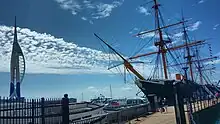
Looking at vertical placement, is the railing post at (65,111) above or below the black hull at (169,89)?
below

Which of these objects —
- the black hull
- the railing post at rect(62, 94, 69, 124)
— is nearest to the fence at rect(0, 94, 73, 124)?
the railing post at rect(62, 94, 69, 124)

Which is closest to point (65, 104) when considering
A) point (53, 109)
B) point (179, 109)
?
point (53, 109)

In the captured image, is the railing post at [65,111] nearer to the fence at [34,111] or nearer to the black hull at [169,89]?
the fence at [34,111]

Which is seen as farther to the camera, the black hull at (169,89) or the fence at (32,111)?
the black hull at (169,89)

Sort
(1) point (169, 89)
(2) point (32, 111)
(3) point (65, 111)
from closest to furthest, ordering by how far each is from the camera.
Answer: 1. (2) point (32, 111)
2. (3) point (65, 111)
3. (1) point (169, 89)

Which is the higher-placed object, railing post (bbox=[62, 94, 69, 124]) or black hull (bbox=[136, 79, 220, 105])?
black hull (bbox=[136, 79, 220, 105])

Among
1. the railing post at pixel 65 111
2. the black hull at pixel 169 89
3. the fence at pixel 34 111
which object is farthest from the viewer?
the black hull at pixel 169 89

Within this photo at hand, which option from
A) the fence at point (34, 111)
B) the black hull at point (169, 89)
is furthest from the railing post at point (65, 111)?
the black hull at point (169, 89)

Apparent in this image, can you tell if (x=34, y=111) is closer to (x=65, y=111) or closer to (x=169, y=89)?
(x=65, y=111)

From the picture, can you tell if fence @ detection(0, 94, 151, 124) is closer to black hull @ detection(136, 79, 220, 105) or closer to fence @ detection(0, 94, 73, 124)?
fence @ detection(0, 94, 73, 124)

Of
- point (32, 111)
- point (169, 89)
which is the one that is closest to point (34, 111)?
point (32, 111)

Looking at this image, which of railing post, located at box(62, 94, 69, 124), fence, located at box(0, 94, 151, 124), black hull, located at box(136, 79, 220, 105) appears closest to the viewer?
fence, located at box(0, 94, 151, 124)

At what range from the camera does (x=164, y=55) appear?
55250 mm

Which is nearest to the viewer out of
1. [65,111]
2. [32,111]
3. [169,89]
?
[32,111]
